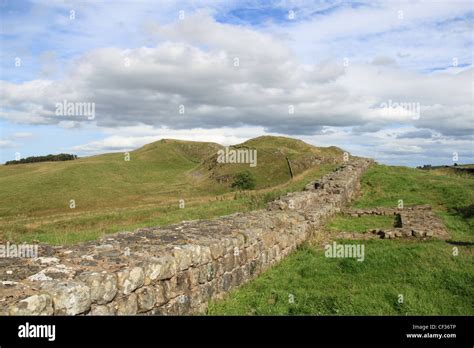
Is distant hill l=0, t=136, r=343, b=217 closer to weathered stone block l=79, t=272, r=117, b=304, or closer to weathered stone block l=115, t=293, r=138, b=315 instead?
weathered stone block l=115, t=293, r=138, b=315

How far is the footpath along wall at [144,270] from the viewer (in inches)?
175

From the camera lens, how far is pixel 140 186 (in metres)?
59.8

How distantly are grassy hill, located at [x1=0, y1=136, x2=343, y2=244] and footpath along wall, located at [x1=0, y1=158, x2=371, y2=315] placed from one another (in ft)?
34.2

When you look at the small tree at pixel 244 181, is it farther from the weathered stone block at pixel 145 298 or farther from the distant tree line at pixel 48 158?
the distant tree line at pixel 48 158

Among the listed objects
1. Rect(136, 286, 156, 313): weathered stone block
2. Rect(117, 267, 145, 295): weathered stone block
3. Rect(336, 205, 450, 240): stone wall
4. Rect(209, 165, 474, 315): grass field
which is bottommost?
Rect(209, 165, 474, 315): grass field

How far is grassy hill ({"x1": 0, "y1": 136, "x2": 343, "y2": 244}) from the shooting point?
26581mm

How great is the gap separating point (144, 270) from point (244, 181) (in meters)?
40.8

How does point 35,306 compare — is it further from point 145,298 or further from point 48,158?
point 48,158

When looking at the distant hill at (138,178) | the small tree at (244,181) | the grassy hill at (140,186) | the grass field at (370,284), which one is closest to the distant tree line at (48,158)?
the distant hill at (138,178)

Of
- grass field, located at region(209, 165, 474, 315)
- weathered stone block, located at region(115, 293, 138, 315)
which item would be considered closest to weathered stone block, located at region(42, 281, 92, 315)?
weathered stone block, located at region(115, 293, 138, 315)

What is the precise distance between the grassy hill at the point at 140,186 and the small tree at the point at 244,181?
0.71 metres

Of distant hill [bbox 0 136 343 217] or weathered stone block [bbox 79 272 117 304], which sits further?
distant hill [bbox 0 136 343 217]
